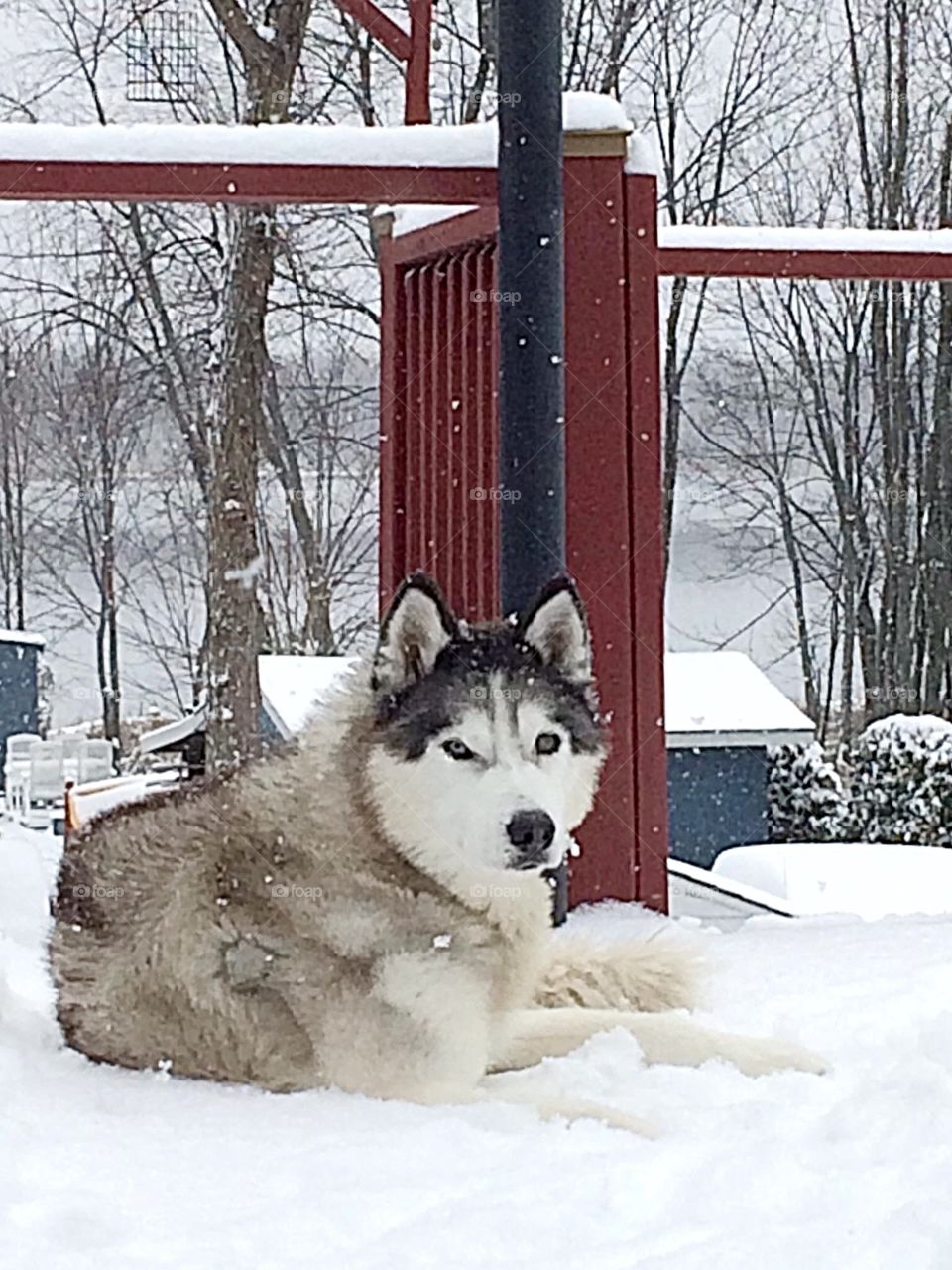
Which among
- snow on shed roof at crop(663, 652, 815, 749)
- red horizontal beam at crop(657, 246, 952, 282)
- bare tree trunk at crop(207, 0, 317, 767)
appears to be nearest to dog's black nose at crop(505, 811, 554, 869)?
red horizontal beam at crop(657, 246, 952, 282)

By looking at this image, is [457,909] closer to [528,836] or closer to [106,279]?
[528,836]

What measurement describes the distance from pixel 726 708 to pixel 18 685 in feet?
20.4

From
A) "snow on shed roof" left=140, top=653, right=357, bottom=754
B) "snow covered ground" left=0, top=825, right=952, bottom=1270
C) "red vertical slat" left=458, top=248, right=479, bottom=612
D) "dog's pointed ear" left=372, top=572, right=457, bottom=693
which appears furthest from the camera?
"snow on shed roof" left=140, top=653, right=357, bottom=754

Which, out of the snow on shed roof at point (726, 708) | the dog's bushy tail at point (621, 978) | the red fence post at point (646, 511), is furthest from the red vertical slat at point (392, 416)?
the snow on shed roof at point (726, 708)

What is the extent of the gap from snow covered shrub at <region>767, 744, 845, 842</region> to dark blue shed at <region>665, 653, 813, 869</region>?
1.17 feet

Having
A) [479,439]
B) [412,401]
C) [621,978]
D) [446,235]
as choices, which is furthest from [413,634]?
[412,401]

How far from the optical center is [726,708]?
13.1 meters

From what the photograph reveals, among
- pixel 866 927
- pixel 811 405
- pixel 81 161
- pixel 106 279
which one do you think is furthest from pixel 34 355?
pixel 866 927

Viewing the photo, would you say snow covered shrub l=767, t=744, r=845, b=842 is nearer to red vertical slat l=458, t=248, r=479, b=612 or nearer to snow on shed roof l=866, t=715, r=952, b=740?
snow on shed roof l=866, t=715, r=952, b=740

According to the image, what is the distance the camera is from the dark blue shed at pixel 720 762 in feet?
41.9

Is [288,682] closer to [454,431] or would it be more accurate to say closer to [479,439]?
[454,431]

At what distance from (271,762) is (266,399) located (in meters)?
12.0

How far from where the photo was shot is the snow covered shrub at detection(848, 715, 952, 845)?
12.0 metres

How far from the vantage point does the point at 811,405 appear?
680 inches
